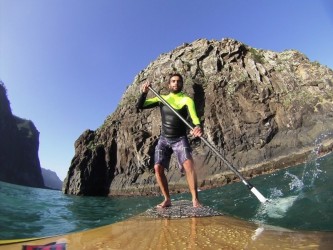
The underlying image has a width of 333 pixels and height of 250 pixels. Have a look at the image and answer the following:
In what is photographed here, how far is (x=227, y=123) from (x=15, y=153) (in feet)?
365

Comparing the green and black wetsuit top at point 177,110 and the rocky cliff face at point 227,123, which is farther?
the rocky cliff face at point 227,123

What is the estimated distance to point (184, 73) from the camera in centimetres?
4828

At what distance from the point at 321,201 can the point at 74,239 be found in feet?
13.9

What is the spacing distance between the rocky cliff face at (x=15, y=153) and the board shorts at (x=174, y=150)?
124 meters

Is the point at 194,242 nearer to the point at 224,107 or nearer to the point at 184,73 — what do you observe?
the point at 224,107

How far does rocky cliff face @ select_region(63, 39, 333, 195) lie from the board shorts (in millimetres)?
Answer: 27545

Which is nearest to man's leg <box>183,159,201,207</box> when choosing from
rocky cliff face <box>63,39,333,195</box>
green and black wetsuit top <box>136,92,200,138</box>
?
green and black wetsuit top <box>136,92,200,138</box>

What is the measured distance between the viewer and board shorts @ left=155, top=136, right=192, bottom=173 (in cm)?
534

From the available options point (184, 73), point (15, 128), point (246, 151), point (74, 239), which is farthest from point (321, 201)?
point (15, 128)

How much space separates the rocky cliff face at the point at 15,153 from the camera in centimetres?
11844

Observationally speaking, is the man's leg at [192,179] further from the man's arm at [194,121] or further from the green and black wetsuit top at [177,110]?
the green and black wetsuit top at [177,110]

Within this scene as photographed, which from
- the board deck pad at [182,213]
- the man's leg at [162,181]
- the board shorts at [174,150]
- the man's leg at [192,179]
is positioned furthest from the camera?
the man's leg at [162,181]

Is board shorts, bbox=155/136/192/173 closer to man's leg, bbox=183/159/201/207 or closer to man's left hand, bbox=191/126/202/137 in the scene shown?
man's leg, bbox=183/159/201/207

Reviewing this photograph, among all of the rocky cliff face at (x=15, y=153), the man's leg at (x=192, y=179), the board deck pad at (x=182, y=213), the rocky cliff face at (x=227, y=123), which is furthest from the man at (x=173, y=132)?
the rocky cliff face at (x=15, y=153)
